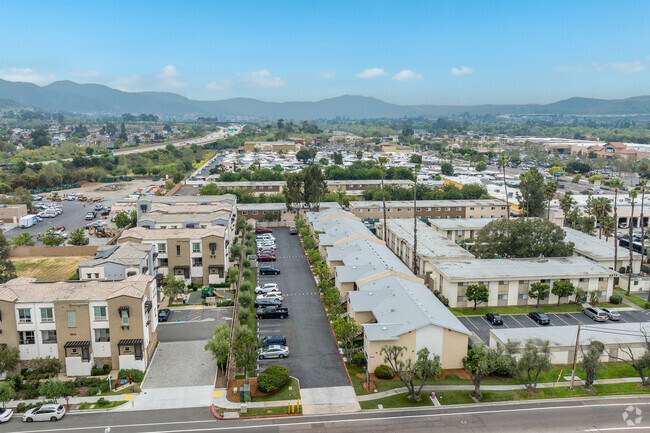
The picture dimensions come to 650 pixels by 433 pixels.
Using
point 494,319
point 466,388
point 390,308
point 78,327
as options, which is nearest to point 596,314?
point 494,319

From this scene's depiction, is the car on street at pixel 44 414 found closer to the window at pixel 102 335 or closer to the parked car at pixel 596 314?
the window at pixel 102 335

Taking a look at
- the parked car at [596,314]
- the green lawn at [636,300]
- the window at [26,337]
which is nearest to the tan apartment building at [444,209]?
the green lawn at [636,300]

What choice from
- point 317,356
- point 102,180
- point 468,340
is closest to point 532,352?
point 468,340

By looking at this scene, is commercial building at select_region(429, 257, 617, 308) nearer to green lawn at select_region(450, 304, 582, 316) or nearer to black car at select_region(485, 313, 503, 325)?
green lawn at select_region(450, 304, 582, 316)

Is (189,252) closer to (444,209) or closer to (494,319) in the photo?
(494,319)

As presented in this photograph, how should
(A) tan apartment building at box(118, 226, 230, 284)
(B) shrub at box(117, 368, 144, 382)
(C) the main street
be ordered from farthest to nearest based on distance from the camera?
(A) tan apartment building at box(118, 226, 230, 284) < (B) shrub at box(117, 368, 144, 382) < (C) the main street

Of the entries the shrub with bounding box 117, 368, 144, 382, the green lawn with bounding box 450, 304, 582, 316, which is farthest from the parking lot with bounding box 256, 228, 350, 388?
the green lawn with bounding box 450, 304, 582, 316
